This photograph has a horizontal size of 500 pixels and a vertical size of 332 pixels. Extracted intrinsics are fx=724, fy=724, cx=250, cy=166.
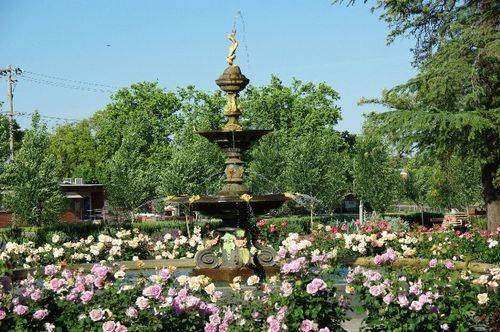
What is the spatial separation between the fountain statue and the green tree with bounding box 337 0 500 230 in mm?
7657

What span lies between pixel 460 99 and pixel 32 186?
1789 cm

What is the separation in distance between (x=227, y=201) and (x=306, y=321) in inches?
220

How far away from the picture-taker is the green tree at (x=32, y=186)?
97.2 ft

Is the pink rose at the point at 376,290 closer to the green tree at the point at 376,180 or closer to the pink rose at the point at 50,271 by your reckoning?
the pink rose at the point at 50,271

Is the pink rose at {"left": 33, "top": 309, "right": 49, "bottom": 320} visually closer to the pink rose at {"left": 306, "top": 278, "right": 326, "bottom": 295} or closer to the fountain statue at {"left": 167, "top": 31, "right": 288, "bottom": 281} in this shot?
the pink rose at {"left": 306, "top": 278, "right": 326, "bottom": 295}

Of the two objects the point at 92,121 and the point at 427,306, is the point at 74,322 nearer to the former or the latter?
the point at 427,306

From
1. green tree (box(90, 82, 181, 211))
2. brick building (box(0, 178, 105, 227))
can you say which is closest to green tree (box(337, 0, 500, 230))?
brick building (box(0, 178, 105, 227))

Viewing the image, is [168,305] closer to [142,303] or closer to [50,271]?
[142,303]

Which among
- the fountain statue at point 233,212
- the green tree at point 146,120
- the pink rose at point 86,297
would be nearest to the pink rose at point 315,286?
the pink rose at point 86,297

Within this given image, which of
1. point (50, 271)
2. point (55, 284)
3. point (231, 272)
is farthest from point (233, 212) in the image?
point (55, 284)

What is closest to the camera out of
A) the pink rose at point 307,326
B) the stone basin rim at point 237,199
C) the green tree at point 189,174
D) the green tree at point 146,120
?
the pink rose at point 307,326

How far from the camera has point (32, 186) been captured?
1168 inches

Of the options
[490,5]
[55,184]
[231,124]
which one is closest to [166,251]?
[231,124]

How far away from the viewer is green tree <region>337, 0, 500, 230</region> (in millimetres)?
A: 18875
